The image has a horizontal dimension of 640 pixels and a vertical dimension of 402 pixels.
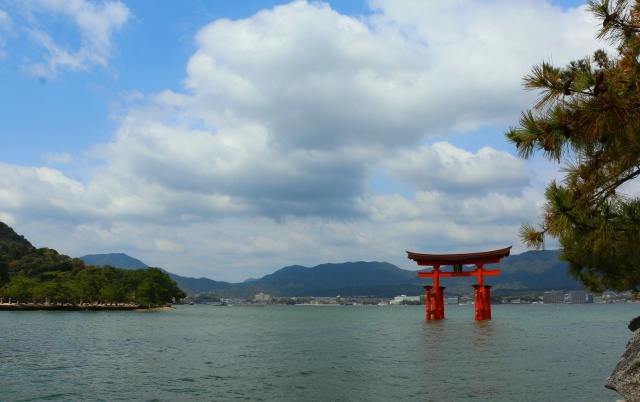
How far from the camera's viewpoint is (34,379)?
19.8m

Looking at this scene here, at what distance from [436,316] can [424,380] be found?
46.7m

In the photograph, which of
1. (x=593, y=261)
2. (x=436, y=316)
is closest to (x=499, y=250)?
(x=436, y=316)

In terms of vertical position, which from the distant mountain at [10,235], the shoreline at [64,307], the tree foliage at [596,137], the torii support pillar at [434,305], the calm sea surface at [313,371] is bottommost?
the shoreline at [64,307]

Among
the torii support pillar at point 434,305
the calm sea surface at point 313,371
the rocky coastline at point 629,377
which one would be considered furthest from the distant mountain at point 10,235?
the rocky coastline at point 629,377

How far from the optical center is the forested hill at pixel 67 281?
109188 millimetres

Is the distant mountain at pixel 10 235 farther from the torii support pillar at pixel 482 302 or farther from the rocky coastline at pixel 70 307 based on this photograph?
the torii support pillar at pixel 482 302

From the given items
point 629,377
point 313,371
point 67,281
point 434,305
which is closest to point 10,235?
point 67,281

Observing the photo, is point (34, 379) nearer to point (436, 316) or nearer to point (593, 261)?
point (593, 261)

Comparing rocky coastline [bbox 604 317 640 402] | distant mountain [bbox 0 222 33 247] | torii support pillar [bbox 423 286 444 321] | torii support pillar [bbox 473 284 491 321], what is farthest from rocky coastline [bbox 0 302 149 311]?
rocky coastline [bbox 604 317 640 402]

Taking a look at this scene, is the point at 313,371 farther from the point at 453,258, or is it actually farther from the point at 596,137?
the point at 453,258

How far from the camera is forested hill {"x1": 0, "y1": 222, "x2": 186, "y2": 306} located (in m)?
109

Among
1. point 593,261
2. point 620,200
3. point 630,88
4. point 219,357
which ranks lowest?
point 219,357

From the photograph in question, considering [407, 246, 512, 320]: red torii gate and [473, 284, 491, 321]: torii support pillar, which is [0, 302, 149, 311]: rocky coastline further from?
[473, 284, 491, 321]: torii support pillar

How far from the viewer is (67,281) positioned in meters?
119
